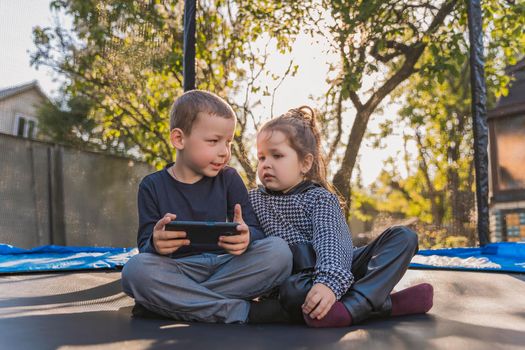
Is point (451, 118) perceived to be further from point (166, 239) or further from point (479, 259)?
point (166, 239)

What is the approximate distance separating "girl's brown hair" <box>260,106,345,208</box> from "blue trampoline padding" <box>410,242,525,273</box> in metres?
0.99

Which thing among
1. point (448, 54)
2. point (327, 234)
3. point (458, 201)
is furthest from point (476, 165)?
point (327, 234)

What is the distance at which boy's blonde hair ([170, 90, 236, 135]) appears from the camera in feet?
4.21

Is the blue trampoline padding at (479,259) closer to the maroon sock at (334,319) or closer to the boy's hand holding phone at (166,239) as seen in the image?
the maroon sock at (334,319)

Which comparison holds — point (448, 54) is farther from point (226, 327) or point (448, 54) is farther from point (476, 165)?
point (226, 327)

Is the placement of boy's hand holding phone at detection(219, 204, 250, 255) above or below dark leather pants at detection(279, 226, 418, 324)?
above

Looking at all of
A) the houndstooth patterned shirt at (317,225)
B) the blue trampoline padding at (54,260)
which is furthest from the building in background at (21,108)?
the houndstooth patterned shirt at (317,225)

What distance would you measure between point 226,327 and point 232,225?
202mm

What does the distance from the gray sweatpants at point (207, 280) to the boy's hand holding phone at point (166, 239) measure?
72 millimetres

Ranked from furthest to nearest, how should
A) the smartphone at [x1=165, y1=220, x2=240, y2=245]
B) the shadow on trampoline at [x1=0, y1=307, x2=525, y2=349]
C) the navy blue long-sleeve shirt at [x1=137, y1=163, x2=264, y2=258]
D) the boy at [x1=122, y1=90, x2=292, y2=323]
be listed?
the navy blue long-sleeve shirt at [x1=137, y1=163, x2=264, y2=258], the boy at [x1=122, y1=90, x2=292, y2=323], the smartphone at [x1=165, y1=220, x2=240, y2=245], the shadow on trampoline at [x1=0, y1=307, x2=525, y2=349]

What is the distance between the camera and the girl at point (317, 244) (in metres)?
1.09

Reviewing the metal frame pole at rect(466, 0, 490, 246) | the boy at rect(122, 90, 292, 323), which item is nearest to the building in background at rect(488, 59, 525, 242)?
the metal frame pole at rect(466, 0, 490, 246)

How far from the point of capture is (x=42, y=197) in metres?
3.28

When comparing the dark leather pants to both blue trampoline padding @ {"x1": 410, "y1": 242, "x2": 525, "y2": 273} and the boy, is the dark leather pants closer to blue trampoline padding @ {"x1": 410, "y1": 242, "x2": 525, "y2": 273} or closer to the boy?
the boy
